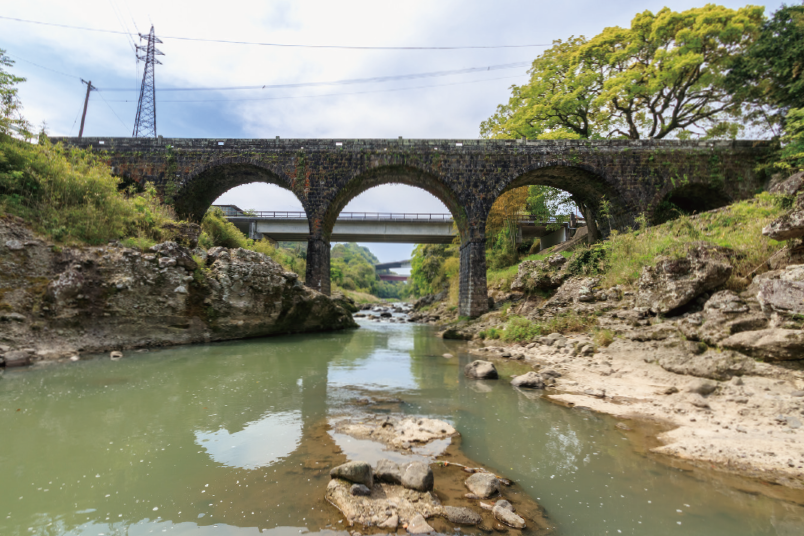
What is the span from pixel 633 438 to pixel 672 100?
2257cm

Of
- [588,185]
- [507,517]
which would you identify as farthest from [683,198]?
[507,517]

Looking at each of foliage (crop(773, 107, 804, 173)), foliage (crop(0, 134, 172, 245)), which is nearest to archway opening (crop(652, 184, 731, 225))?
foliage (crop(773, 107, 804, 173))

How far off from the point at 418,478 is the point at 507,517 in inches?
29.2

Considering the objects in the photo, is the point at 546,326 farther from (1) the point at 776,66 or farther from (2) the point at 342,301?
(1) the point at 776,66

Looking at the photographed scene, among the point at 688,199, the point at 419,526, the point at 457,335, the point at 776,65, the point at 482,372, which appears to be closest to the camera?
the point at 419,526

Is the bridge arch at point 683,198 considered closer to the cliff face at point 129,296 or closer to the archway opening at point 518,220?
the archway opening at point 518,220

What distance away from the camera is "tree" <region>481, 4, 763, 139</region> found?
17000mm

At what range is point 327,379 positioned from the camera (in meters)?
6.87

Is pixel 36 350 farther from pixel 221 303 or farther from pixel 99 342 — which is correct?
pixel 221 303

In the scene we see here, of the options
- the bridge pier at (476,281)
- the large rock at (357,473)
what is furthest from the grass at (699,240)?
the large rock at (357,473)

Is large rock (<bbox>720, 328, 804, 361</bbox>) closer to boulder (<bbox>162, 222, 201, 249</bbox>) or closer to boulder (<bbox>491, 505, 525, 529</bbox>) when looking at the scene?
boulder (<bbox>491, 505, 525, 529</bbox>)

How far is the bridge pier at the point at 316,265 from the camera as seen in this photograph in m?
16.7

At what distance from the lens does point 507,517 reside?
8.19 ft

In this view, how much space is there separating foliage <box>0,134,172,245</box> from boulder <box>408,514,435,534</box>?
11.2 meters
